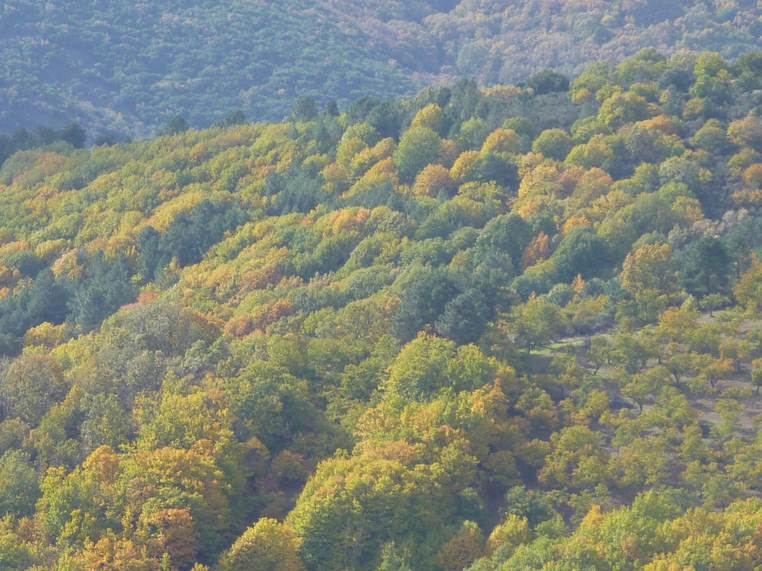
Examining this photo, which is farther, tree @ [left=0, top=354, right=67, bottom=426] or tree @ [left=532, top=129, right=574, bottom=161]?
tree @ [left=532, top=129, right=574, bottom=161]

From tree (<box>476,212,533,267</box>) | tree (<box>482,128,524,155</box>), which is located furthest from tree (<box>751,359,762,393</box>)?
tree (<box>482,128,524,155</box>)

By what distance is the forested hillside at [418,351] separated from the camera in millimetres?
86562

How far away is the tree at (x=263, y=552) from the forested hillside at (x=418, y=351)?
0.12 m

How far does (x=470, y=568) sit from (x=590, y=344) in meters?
29.7

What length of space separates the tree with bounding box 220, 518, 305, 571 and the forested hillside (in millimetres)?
118

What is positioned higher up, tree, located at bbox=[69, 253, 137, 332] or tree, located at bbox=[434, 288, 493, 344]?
tree, located at bbox=[434, 288, 493, 344]

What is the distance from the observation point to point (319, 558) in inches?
3401

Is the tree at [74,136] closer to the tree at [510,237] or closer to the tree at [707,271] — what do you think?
the tree at [510,237]

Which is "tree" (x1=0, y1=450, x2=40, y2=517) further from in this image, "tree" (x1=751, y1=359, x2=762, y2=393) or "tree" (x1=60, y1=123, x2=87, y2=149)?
"tree" (x1=60, y1=123, x2=87, y2=149)

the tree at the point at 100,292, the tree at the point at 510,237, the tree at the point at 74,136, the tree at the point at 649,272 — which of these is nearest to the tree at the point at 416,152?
the tree at the point at 510,237

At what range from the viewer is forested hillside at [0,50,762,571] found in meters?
86.6

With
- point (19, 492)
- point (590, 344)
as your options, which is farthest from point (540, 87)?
point (19, 492)

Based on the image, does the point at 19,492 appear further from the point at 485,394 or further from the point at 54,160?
the point at 54,160

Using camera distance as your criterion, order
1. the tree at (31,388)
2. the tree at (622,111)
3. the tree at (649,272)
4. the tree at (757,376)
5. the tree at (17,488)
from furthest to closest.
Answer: the tree at (622,111) → the tree at (649,272) → the tree at (757,376) → the tree at (31,388) → the tree at (17,488)
